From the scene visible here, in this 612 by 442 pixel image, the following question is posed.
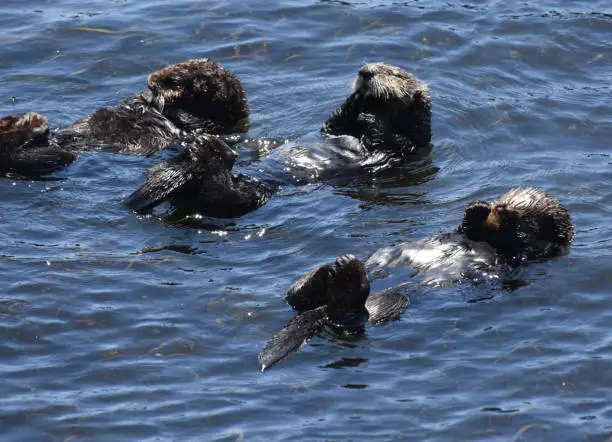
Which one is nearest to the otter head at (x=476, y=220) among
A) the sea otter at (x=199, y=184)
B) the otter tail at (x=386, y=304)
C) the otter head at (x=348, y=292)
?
the otter tail at (x=386, y=304)

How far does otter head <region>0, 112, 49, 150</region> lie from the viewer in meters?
7.49

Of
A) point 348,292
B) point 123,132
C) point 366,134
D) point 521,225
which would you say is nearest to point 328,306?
point 348,292

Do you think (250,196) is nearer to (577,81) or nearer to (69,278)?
(69,278)

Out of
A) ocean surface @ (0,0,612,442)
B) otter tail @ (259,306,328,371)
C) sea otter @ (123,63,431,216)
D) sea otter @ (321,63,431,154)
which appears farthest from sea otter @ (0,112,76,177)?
otter tail @ (259,306,328,371)

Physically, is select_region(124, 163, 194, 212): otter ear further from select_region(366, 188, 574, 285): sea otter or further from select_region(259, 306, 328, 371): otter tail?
select_region(259, 306, 328, 371): otter tail

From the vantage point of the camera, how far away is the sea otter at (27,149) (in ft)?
24.6

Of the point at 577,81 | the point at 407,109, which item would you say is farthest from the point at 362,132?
the point at 577,81

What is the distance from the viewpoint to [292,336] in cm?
557

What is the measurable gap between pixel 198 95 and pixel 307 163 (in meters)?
1.34

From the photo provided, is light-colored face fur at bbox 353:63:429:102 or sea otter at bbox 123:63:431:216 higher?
light-colored face fur at bbox 353:63:429:102

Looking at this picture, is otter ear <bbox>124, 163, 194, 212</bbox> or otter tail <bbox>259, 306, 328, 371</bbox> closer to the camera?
otter tail <bbox>259, 306, 328, 371</bbox>

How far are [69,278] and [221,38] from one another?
510 cm

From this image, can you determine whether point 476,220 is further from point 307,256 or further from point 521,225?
point 307,256

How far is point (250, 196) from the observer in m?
7.39
